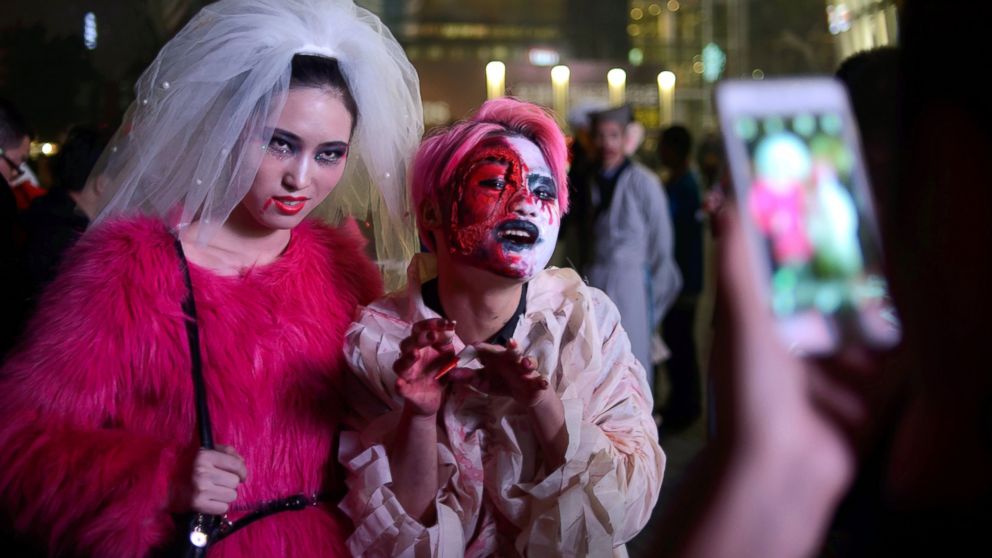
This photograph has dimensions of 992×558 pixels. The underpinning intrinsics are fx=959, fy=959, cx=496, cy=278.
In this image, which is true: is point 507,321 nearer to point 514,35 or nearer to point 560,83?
point 560,83

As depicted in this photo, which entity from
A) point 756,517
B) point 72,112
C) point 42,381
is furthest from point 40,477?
point 72,112

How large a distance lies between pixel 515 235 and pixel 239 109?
1.90 feet

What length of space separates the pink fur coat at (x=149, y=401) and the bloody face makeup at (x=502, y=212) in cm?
38

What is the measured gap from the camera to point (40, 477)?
165 centimetres

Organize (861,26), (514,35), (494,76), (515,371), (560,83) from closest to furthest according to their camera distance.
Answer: (861,26) < (515,371) < (494,76) < (560,83) < (514,35)

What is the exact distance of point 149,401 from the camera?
1.74m

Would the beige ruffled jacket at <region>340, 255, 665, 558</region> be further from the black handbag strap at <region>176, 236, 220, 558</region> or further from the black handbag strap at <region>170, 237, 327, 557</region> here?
the black handbag strap at <region>176, 236, 220, 558</region>

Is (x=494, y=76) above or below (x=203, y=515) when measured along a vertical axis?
above

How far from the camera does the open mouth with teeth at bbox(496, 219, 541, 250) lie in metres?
1.68

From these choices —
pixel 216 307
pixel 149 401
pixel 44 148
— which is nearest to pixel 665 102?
pixel 44 148

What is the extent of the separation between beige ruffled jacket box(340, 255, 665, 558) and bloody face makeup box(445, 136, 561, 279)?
0.47 feet

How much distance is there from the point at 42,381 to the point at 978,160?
1.61 metres

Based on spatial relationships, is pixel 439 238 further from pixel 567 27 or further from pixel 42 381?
pixel 567 27

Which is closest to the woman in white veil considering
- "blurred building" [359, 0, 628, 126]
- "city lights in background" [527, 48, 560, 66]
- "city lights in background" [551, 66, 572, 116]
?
"city lights in background" [551, 66, 572, 116]
